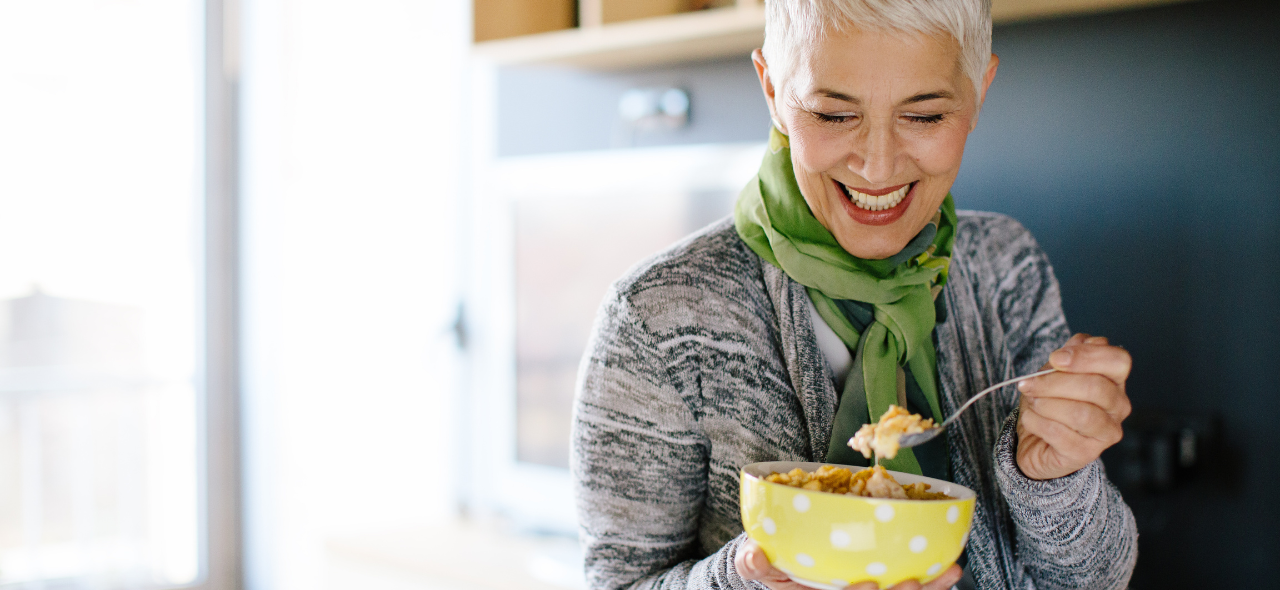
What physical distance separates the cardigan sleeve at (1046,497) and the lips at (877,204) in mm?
217

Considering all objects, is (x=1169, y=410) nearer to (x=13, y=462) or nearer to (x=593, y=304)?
(x=593, y=304)

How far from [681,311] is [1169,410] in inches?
36.0

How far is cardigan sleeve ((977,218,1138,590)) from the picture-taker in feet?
2.73

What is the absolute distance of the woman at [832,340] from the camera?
0.82 metres

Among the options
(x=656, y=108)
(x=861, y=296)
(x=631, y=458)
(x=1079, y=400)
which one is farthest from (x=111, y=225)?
(x=1079, y=400)

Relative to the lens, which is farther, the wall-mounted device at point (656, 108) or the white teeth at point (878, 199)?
the wall-mounted device at point (656, 108)

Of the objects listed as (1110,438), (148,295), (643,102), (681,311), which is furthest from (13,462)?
(1110,438)

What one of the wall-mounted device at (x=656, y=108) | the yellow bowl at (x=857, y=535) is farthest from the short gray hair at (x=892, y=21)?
the wall-mounted device at (x=656, y=108)

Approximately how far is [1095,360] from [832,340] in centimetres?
30

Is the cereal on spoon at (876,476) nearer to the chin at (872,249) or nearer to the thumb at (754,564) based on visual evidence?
the thumb at (754,564)

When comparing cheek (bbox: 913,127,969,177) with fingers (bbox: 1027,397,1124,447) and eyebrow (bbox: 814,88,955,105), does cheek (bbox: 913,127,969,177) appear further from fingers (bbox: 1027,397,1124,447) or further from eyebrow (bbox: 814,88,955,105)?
fingers (bbox: 1027,397,1124,447)

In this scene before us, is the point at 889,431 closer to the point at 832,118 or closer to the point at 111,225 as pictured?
the point at 832,118

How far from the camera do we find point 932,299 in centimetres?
97

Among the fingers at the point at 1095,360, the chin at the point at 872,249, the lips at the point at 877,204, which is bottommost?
the fingers at the point at 1095,360
